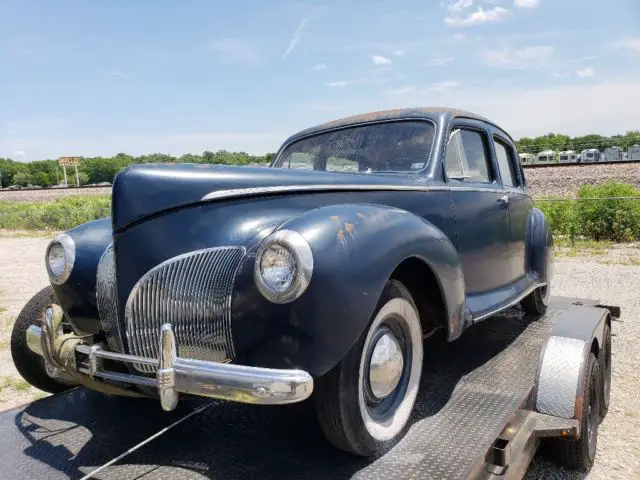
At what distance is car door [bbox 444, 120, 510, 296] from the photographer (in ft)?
10.7

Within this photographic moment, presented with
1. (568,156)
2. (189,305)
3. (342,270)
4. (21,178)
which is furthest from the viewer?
(21,178)

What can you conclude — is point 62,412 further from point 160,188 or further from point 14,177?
point 14,177

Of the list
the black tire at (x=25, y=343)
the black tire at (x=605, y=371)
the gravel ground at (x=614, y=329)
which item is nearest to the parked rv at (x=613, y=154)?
the gravel ground at (x=614, y=329)

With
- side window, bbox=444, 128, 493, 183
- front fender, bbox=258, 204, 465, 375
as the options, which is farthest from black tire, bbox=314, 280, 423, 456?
side window, bbox=444, 128, 493, 183

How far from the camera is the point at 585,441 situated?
9.34 ft

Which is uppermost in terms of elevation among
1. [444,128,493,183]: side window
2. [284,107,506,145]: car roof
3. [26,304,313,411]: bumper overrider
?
[284,107,506,145]: car roof

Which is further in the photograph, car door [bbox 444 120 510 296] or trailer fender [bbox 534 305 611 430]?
car door [bbox 444 120 510 296]

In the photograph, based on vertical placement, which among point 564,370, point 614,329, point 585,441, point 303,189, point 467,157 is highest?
point 467,157

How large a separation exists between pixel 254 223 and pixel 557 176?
23.6 metres

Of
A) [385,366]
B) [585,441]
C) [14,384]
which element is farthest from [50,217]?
[585,441]

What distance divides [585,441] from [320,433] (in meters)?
1.51

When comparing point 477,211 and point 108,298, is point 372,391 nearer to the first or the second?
point 108,298

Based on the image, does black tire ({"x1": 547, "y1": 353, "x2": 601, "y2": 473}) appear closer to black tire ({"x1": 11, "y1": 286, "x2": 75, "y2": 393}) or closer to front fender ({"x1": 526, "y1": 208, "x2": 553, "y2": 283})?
front fender ({"x1": 526, "y1": 208, "x2": 553, "y2": 283})

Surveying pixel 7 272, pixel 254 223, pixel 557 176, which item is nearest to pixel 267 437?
pixel 254 223
